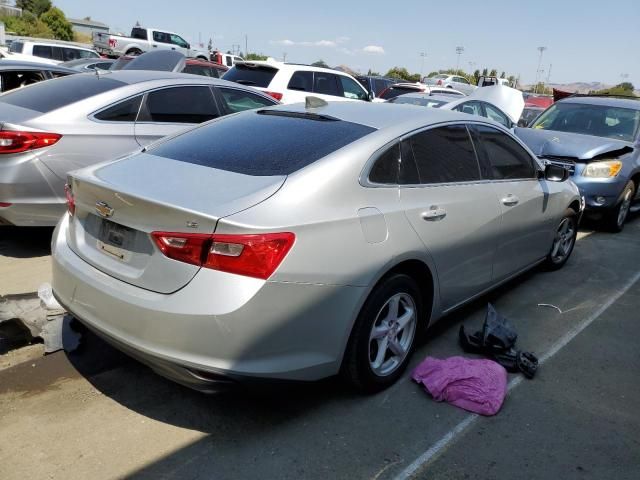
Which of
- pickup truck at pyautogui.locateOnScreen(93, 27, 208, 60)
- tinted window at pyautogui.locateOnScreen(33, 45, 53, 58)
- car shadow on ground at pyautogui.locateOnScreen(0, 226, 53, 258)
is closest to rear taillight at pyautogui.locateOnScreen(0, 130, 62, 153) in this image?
car shadow on ground at pyautogui.locateOnScreen(0, 226, 53, 258)

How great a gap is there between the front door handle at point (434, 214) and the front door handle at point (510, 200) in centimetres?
88

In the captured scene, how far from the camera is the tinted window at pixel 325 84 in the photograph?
11102mm

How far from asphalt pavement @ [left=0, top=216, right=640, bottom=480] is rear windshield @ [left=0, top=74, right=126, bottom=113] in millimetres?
2477

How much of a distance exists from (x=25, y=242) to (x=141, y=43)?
26529mm

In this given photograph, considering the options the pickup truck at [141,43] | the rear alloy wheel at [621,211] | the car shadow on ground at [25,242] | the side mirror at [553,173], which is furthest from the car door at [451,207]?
the pickup truck at [141,43]

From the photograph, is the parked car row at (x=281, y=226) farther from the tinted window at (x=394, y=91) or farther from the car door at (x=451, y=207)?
the tinted window at (x=394, y=91)

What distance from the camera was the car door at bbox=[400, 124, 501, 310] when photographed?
340cm

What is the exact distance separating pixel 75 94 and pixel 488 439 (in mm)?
4540

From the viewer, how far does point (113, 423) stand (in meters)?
2.96

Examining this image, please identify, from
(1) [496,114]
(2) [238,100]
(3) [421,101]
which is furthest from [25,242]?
(1) [496,114]

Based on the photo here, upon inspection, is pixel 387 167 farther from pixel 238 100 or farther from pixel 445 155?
pixel 238 100

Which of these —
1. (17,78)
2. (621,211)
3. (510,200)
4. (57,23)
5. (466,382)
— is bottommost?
(466,382)

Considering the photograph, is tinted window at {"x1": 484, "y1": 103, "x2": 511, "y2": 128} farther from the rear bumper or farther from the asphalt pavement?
the rear bumper

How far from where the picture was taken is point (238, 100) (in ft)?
21.6
